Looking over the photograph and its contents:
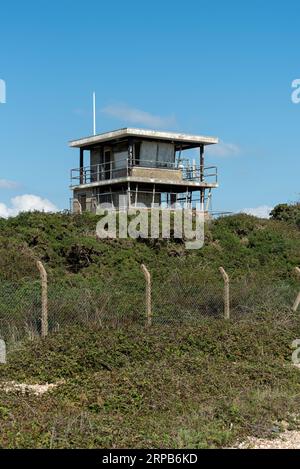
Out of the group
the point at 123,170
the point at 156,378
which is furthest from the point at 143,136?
the point at 156,378

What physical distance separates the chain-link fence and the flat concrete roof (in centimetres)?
2184

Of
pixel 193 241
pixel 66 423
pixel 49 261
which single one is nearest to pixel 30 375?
pixel 66 423

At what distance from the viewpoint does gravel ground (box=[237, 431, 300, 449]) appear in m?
8.21

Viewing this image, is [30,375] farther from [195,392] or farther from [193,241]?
[193,241]

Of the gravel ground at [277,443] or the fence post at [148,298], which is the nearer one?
the gravel ground at [277,443]

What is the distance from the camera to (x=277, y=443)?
8445 mm

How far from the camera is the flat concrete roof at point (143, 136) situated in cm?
4191

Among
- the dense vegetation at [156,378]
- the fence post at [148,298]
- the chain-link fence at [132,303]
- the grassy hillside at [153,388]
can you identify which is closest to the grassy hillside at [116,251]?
the dense vegetation at [156,378]

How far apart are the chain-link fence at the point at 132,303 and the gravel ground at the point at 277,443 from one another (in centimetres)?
738

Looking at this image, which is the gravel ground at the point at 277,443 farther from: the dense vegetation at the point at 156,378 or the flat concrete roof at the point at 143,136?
the flat concrete roof at the point at 143,136

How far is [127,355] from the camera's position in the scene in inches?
522

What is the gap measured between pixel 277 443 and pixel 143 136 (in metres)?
34.9

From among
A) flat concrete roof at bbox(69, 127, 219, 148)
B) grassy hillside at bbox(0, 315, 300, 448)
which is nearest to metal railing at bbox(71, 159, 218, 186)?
flat concrete roof at bbox(69, 127, 219, 148)

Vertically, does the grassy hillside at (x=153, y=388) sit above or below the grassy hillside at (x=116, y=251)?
below
